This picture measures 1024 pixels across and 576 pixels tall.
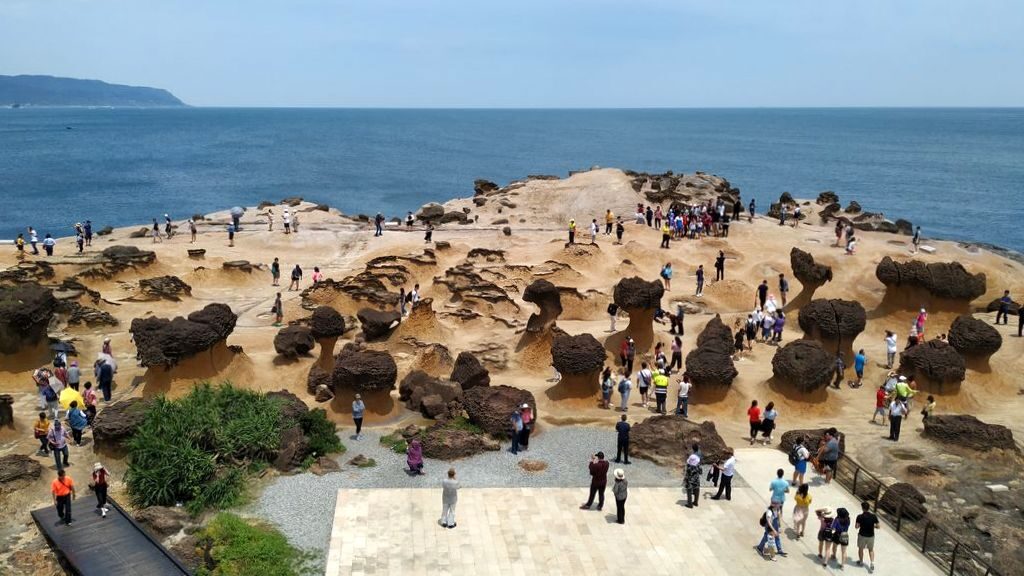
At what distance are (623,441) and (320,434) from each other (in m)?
7.55

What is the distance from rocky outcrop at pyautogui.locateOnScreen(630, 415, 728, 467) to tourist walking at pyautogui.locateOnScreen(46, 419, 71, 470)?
1357cm

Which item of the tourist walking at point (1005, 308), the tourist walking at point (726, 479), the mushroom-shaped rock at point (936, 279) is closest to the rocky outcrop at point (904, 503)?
the tourist walking at point (726, 479)

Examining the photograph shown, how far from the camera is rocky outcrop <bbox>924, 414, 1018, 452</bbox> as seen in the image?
2264cm

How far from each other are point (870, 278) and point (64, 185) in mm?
97891

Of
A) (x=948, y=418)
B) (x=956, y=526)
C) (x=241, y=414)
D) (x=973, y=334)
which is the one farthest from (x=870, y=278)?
(x=241, y=414)

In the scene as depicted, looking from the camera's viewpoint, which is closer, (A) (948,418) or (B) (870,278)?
(A) (948,418)

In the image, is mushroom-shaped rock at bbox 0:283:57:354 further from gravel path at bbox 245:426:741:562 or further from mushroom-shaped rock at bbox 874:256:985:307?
mushroom-shaped rock at bbox 874:256:985:307

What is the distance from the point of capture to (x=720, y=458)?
20219 mm

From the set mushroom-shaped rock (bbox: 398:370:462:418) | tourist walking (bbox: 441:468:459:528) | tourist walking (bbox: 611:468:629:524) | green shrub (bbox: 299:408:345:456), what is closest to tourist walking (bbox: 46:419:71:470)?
green shrub (bbox: 299:408:345:456)

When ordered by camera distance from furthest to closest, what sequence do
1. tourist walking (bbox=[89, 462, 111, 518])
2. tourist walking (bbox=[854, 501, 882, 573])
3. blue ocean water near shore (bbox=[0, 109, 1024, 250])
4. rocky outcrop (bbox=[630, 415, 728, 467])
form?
blue ocean water near shore (bbox=[0, 109, 1024, 250]), rocky outcrop (bbox=[630, 415, 728, 467]), tourist walking (bbox=[89, 462, 111, 518]), tourist walking (bbox=[854, 501, 882, 573])

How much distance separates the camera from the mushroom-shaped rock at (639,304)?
29062 mm

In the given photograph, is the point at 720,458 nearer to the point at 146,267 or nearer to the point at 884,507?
the point at 884,507

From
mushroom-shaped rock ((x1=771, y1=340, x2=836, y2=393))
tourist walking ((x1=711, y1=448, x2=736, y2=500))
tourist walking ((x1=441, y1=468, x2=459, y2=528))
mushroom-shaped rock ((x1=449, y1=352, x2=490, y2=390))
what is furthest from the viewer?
mushroom-shaped rock ((x1=449, y1=352, x2=490, y2=390))

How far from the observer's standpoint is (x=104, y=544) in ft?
53.0
